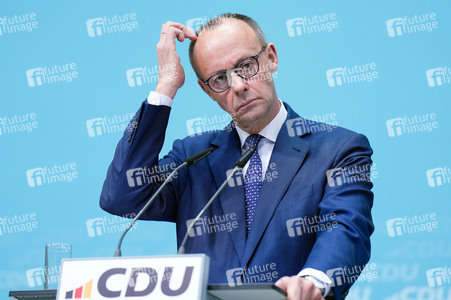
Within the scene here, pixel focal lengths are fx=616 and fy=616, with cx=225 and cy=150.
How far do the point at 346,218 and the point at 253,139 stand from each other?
55 centimetres

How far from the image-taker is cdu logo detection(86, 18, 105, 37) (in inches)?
135

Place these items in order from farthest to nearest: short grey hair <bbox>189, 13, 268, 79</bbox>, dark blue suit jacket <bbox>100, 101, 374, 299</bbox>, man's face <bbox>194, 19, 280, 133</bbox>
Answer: short grey hair <bbox>189, 13, 268, 79</bbox>, man's face <bbox>194, 19, 280, 133</bbox>, dark blue suit jacket <bbox>100, 101, 374, 299</bbox>

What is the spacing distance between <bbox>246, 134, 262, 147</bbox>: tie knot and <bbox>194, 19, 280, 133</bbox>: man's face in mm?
28

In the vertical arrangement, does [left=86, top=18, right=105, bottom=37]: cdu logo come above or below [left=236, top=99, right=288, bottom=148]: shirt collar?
above

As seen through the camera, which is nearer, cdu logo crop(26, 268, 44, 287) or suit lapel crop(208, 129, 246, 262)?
suit lapel crop(208, 129, 246, 262)

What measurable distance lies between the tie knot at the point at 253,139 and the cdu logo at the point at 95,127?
1247 millimetres

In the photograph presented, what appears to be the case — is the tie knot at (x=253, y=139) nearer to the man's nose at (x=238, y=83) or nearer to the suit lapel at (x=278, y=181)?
the suit lapel at (x=278, y=181)

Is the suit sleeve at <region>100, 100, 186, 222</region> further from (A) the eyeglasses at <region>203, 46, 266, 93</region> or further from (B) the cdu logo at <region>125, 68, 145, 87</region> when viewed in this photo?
(B) the cdu logo at <region>125, 68, 145, 87</region>

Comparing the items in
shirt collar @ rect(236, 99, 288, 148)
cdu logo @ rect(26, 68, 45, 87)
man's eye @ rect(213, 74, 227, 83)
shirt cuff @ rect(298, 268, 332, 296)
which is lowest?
shirt cuff @ rect(298, 268, 332, 296)

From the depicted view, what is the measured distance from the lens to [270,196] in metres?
2.08

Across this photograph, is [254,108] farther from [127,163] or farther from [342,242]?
[342,242]

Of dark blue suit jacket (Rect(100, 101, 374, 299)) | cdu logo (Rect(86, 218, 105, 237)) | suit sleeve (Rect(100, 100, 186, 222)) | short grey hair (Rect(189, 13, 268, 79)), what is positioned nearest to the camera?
dark blue suit jacket (Rect(100, 101, 374, 299))

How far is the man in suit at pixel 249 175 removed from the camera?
6.49ft

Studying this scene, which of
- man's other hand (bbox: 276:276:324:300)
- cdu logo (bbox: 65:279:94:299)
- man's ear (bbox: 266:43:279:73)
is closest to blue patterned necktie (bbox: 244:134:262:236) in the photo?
man's ear (bbox: 266:43:279:73)
